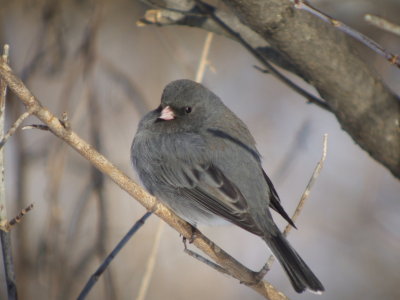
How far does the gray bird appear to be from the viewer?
2596 mm

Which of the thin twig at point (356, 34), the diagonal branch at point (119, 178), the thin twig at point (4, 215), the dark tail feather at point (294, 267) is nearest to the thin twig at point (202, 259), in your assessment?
the diagonal branch at point (119, 178)

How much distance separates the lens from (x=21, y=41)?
13.8ft

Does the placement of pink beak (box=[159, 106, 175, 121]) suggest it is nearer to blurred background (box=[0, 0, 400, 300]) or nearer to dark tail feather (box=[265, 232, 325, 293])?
blurred background (box=[0, 0, 400, 300])

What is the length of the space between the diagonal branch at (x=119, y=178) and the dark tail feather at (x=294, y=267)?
6.0 inches

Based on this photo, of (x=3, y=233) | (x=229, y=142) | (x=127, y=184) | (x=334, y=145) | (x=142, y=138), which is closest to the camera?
(x=3, y=233)

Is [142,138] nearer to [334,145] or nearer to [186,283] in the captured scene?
[186,283]

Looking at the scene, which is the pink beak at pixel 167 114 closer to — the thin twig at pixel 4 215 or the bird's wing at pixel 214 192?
the bird's wing at pixel 214 192

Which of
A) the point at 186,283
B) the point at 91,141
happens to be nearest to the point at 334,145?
the point at 186,283

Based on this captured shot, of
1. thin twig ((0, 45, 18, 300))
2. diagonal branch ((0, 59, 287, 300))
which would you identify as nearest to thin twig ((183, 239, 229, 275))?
diagonal branch ((0, 59, 287, 300))

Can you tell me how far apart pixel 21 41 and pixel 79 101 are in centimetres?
95

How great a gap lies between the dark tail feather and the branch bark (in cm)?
57

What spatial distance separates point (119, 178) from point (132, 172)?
1.88 meters

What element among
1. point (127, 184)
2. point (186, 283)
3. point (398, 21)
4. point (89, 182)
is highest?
point (398, 21)

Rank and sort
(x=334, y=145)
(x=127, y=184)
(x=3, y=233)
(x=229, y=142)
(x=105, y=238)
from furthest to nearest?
1. (x=334, y=145)
2. (x=105, y=238)
3. (x=229, y=142)
4. (x=127, y=184)
5. (x=3, y=233)
